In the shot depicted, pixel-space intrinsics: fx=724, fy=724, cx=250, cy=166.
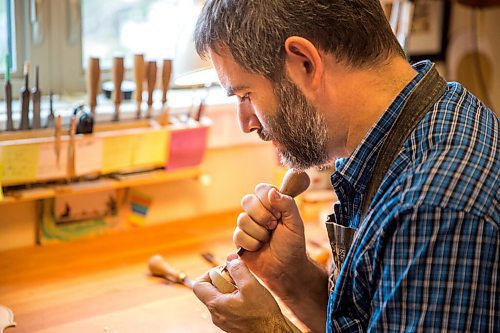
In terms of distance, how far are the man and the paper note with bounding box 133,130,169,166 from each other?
61cm

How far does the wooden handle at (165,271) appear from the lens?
162cm

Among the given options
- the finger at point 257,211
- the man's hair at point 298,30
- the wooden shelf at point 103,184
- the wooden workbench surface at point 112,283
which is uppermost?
the man's hair at point 298,30

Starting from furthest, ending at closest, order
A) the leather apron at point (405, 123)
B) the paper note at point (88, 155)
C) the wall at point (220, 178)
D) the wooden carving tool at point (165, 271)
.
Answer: the wall at point (220, 178)
the paper note at point (88, 155)
the wooden carving tool at point (165, 271)
the leather apron at point (405, 123)

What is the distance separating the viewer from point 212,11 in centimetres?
110

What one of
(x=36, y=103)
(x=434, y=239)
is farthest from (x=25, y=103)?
(x=434, y=239)

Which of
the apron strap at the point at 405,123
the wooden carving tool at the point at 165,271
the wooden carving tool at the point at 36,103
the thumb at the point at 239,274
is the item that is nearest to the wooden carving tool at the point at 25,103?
the wooden carving tool at the point at 36,103

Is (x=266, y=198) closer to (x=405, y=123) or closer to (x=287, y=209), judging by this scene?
(x=287, y=209)

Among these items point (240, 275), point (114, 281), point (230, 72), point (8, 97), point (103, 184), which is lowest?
point (114, 281)

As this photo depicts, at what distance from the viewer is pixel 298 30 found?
1040 millimetres

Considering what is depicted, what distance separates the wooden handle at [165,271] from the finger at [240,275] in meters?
A: 0.39

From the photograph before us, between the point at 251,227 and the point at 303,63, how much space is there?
1.44 ft

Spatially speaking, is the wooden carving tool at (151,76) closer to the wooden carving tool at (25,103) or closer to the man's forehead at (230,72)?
the wooden carving tool at (25,103)

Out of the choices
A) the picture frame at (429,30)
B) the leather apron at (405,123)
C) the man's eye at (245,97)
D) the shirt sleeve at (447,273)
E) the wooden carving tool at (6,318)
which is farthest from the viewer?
the picture frame at (429,30)

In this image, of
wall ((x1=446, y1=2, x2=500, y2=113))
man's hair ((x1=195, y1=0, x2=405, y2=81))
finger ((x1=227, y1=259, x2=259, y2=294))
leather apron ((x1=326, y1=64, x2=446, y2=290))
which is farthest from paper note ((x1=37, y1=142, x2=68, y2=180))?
wall ((x1=446, y1=2, x2=500, y2=113))
